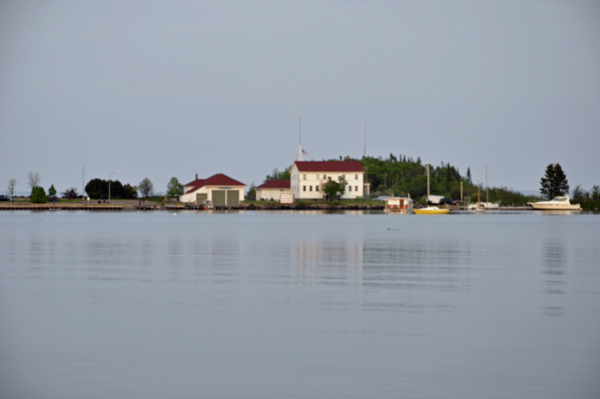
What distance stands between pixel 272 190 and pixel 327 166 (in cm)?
1486

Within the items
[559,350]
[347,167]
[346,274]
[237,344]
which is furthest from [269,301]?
[347,167]

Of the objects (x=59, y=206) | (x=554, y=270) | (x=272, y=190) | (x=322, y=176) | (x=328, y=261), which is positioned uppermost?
(x=322, y=176)

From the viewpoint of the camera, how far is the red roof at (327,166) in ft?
339

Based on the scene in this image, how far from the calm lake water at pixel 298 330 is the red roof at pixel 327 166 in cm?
7975

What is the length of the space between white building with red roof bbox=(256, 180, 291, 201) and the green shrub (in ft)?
127

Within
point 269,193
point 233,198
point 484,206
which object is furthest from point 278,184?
point 484,206

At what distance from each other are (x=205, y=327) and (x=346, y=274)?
8.95 m

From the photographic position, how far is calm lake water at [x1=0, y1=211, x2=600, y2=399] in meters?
8.82

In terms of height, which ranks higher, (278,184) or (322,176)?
(322,176)

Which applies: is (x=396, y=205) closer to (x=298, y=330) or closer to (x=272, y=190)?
(x=272, y=190)

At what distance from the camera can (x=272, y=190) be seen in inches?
4488

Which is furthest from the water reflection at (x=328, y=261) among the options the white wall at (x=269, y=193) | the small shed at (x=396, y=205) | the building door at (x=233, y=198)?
the white wall at (x=269, y=193)

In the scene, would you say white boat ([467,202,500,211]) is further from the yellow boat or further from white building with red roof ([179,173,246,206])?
white building with red roof ([179,173,246,206])

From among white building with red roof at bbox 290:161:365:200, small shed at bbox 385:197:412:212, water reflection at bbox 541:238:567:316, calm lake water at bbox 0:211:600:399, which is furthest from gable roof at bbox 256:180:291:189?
calm lake water at bbox 0:211:600:399
